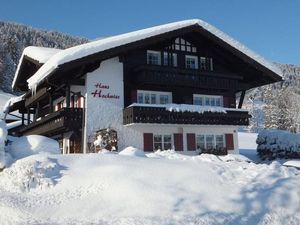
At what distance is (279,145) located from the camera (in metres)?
29.2

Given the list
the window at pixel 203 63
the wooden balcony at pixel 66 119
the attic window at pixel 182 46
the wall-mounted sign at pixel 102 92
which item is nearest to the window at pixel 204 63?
the window at pixel 203 63

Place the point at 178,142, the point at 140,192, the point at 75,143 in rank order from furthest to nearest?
the point at 178,142 < the point at 75,143 < the point at 140,192

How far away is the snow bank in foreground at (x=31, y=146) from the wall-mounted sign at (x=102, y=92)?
8.66 meters

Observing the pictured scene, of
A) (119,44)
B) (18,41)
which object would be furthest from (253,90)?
(18,41)

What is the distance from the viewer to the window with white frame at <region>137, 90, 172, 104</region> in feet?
82.5

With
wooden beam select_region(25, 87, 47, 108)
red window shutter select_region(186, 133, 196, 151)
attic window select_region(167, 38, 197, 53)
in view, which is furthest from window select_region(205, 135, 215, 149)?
wooden beam select_region(25, 87, 47, 108)

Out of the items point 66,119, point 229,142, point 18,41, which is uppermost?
point 18,41

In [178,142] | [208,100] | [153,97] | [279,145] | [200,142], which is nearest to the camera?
[178,142]

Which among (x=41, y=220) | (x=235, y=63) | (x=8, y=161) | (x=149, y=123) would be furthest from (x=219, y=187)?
(x=235, y=63)

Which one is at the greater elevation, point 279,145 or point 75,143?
point 75,143

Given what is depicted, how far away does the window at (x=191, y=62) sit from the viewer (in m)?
27.1

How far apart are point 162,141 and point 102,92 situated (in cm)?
460

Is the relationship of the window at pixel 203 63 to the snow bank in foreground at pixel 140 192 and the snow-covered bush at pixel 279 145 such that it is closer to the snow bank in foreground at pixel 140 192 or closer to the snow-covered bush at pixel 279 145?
the snow-covered bush at pixel 279 145

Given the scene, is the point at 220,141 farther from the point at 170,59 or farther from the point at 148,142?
the point at 170,59
